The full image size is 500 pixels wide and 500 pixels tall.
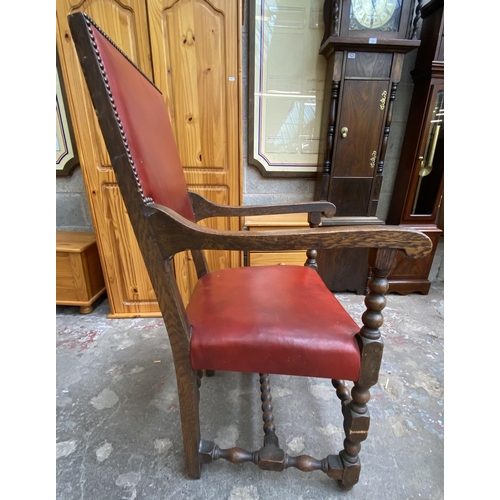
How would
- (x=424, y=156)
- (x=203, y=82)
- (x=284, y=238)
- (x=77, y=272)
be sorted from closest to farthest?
(x=284, y=238)
(x=203, y=82)
(x=77, y=272)
(x=424, y=156)

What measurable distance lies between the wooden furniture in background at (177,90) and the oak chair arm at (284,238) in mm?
912

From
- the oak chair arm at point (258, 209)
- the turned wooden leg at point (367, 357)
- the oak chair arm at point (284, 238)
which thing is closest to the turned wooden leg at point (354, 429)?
the turned wooden leg at point (367, 357)

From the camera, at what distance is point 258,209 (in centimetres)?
107

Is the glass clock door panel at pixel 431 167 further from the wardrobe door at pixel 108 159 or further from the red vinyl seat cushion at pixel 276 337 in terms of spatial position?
the wardrobe door at pixel 108 159

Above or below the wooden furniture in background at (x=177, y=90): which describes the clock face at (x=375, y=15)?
above

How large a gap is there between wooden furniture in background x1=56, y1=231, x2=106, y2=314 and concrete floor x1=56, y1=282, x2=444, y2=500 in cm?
23

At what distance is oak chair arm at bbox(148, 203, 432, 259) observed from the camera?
0.56m

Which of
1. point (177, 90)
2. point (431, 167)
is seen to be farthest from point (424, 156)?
point (177, 90)

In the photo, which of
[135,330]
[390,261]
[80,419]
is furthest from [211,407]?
[390,261]

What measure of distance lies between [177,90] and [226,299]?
3.72ft

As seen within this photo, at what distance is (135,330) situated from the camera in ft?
5.17

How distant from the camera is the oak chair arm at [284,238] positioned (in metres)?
0.56

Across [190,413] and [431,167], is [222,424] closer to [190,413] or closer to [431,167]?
[190,413]

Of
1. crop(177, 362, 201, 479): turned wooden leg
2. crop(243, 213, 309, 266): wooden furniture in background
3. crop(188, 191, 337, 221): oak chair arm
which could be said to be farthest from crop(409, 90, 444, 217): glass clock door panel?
crop(177, 362, 201, 479): turned wooden leg
